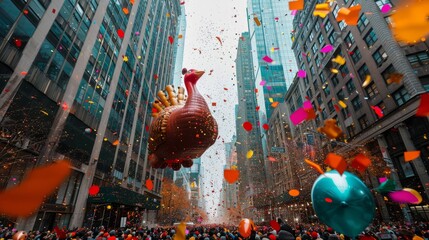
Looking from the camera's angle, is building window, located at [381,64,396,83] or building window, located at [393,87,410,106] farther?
building window, located at [381,64,396,83]

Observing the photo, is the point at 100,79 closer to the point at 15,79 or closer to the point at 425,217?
the point at 15,79

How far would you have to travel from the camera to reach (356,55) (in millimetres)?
26969

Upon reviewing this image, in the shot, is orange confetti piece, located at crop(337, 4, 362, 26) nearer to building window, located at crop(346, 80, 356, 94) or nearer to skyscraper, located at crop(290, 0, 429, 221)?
skyscraper, located at crop(290, 0, 429, 221)

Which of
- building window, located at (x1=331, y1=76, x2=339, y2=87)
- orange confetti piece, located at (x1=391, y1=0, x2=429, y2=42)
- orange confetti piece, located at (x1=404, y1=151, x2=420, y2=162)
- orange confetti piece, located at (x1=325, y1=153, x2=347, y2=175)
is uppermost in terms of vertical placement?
building window, located at (x1=331, y1=76, x2=339, y2=87)

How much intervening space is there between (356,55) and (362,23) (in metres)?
3.61

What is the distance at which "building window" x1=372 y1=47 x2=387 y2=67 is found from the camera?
891 inches

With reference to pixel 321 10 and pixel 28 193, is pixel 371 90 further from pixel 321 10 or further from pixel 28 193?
pixel 28 193

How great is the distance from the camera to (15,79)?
1290 cm

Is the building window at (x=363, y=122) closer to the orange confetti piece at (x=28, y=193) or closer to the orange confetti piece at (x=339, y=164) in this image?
the orange confetti piece at (x=339, y=164)

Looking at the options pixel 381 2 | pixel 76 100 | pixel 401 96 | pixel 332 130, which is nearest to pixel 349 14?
pixel 332 130

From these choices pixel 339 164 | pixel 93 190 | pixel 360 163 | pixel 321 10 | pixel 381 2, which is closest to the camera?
pixel 339 164

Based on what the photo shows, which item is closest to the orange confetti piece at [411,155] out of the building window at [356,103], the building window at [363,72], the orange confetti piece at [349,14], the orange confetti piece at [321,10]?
the building window at [356,103]

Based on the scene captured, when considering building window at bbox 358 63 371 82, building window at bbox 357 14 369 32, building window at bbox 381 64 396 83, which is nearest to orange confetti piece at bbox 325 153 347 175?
building window at bbox 381 64 396 83

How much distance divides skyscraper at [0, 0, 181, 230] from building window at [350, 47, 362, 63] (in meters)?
29.2
